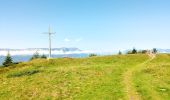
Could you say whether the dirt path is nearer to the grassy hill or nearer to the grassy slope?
the grassy hill

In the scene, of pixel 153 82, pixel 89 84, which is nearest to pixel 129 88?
pixel 153 82

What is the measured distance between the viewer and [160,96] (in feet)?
134

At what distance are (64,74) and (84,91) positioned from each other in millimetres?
16734

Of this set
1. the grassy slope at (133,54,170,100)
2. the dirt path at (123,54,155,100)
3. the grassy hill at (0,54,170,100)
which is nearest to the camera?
the dirt path at (123,54,155,100)

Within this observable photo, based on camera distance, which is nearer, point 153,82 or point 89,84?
point 153,82

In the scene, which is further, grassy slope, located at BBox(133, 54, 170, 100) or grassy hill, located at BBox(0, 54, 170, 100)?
grassy hill, located at BBox(0, 54, 170, 100)

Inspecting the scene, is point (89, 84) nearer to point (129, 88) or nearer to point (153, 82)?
point (129, 88)

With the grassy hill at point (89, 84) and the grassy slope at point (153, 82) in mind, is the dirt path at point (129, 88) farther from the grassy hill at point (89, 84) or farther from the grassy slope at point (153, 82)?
the grassy slope at point (153, 82)

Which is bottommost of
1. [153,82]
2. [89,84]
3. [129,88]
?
[129,88]

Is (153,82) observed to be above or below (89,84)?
above

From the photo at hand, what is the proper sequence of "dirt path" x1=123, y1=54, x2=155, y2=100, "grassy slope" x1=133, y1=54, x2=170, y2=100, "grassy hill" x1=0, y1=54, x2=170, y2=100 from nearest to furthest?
"dirt path" x1=123, y1=54, x2=155, y2=100 → "grassy slope" x1=133, y1=54, x2=170, y2=100 → "grassy hill" x1=0, y1=54, x2=170, y2=100

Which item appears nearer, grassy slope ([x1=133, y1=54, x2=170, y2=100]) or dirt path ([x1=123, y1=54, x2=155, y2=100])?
dirt path ([x1=123, y1=54, x2=155, y2=100])

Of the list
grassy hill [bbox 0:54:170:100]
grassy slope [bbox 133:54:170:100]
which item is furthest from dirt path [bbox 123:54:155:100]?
grassy slope [bbox 133:54:170:100]

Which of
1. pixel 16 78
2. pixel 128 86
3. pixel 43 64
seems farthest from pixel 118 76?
pixel 43 64
